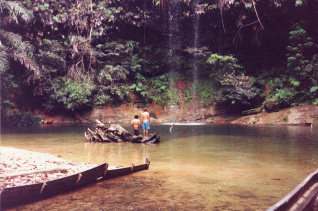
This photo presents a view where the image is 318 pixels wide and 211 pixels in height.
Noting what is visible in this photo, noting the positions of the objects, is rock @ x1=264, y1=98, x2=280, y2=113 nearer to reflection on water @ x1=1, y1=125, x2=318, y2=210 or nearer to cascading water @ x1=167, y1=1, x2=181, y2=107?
cascading water @ x1=167, y1=1, x2=181, y2=107

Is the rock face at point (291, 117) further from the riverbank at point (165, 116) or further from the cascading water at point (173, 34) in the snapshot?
the cascading water at point (173, 34)

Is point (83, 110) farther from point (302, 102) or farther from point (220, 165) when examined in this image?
point (220, 165)

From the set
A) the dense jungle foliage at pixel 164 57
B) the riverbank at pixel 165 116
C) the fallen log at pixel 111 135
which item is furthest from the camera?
the riverbank at pixel 165 116

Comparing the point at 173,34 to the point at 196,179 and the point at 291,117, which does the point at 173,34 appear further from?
the point at 196,179

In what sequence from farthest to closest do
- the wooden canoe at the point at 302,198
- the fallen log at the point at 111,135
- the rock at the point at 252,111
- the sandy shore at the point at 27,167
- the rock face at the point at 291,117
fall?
the rock at the point at 252,111 → the rock face at the point at 291,117 → the fallen log at the point at 111,135 → the sandy shore at the point at 27,167 → the wooden canoe at the point at 302,198

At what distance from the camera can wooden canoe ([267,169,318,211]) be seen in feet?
7.67

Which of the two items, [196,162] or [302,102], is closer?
[196,162]

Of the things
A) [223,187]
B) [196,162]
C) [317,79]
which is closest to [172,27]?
[317,79]

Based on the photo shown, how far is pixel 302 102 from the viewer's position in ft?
68.4

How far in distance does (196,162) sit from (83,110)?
18.9 metres

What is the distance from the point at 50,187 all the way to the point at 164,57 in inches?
963

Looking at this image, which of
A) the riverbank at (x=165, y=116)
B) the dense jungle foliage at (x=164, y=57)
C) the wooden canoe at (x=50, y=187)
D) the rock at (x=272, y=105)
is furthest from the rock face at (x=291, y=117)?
the wooden canoe at (x=50, y=187)

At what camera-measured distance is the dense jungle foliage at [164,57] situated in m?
21.5

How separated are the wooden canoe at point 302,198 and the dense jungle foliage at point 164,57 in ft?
61.2
